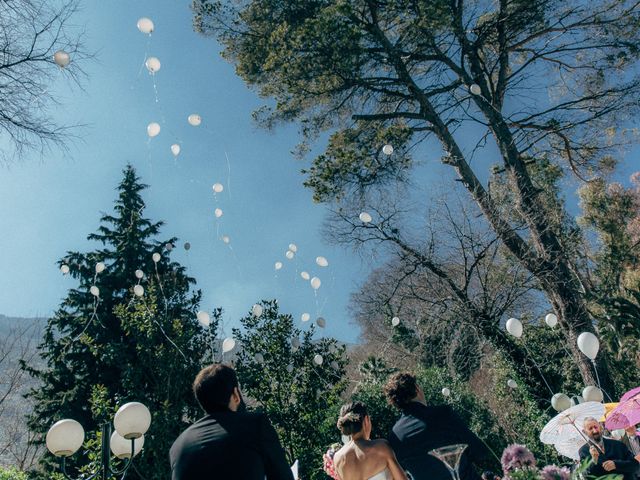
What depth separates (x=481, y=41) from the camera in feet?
36.1

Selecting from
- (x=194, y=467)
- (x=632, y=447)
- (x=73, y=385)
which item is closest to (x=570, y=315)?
(x=632, y=447)

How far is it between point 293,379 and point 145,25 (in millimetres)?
6663

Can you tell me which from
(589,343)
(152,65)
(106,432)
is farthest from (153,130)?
(589,343)

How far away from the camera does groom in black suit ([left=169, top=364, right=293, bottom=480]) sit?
72.1 inches

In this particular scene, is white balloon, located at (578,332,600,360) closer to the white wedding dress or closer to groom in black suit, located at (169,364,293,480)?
the white wedding dress

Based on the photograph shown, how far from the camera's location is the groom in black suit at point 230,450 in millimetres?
1830

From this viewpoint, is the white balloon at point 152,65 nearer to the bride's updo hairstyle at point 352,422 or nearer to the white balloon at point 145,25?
the white balloon at point 145,25

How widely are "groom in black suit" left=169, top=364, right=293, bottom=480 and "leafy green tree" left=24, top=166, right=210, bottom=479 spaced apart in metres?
7.21

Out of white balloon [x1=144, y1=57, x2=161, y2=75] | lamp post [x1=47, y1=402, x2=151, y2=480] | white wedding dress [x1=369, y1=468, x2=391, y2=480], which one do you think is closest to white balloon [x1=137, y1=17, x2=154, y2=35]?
white balloon [x1=144, y1=57, x2=161, y2=75]

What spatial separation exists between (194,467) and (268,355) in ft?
27.9

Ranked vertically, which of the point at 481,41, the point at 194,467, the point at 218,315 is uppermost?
the point at 481,41

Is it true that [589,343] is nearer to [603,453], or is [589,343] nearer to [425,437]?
[603,453]

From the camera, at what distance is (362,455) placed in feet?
8.96

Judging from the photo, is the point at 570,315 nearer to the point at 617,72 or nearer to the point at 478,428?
the point at 478,428
